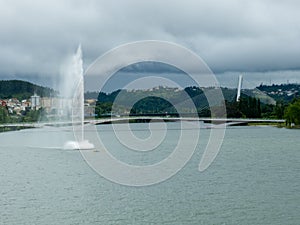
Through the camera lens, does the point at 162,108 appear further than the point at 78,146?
Yes

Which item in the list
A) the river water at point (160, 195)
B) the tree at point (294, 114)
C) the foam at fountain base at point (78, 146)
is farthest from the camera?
the tree at point (294, 114)

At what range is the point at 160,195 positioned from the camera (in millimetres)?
18906

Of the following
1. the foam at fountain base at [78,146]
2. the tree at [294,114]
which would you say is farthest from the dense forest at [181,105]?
the foam at fountain base at [78,146]

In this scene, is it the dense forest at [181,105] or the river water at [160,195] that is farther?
the dense forest at [181,105]

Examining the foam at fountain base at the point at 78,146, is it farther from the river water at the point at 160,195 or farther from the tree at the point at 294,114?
the tree at the point at 294,114

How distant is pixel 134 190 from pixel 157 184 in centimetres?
148

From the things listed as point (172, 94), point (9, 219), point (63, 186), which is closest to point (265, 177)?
point (63, 186)

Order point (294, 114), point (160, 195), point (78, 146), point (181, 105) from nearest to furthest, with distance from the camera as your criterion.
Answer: point (160, 195), point (78, 146), point (294, 114), point (181, 105)

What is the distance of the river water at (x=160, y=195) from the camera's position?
1570 cm

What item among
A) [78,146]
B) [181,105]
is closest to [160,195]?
[78,146]

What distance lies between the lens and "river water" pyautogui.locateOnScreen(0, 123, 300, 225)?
1570 cm

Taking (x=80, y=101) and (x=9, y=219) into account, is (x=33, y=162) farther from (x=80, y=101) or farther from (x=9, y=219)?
(x=9, y=219)

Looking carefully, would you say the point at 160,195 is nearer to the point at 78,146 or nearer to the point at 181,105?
the point at 78,146

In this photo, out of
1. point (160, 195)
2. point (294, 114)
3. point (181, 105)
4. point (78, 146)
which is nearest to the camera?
point (160, 195)
